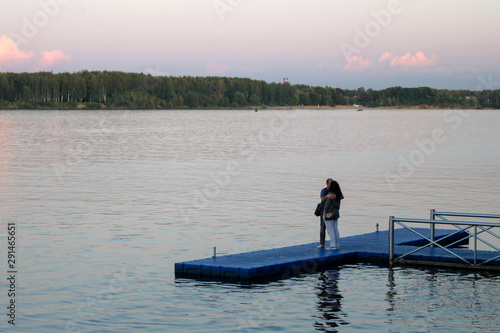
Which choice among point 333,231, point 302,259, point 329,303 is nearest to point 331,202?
point 333,231

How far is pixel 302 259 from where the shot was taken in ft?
72.6

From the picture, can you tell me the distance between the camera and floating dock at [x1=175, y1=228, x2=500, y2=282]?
20859 mm

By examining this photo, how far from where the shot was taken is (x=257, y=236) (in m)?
28.1

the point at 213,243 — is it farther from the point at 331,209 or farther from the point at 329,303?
the point at 329,303

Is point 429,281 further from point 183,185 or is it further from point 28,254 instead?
point 183,185

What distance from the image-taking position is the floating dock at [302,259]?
2086 cm

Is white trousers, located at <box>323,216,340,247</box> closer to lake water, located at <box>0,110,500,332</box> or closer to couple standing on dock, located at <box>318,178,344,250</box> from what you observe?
couple standing on dock, located at <box>318,178,344,250</box>

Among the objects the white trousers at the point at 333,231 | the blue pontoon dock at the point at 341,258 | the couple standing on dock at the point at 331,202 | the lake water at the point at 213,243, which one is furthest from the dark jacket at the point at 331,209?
the lake water at the point at 213,243

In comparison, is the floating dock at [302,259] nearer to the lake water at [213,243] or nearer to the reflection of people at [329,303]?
the lake water at [213,243]

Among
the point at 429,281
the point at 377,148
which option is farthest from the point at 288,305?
the point at 377,148

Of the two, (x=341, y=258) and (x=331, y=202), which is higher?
(x=331, y=202)

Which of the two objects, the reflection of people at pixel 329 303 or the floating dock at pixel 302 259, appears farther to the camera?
the floating dock at pixel 302 259

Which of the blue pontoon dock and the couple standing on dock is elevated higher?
the couple standing on dock

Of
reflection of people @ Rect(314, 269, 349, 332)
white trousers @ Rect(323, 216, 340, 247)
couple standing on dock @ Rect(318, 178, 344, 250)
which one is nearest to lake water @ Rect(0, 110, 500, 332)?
reflection of people @ Rect(314, 269, 349, 332)
